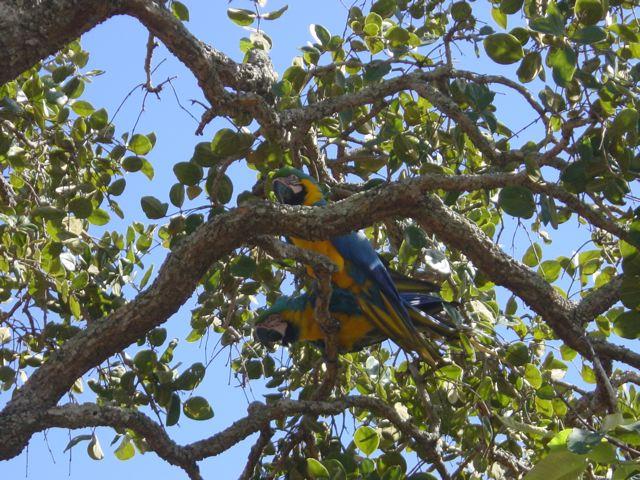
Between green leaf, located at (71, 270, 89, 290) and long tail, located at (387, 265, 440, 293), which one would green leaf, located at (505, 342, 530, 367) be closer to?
long tail, located at (387, 265, 440, 293)

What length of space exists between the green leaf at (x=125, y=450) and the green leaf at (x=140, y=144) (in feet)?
3.34

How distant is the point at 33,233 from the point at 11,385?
698 mm

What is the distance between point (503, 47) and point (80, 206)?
1.48 m

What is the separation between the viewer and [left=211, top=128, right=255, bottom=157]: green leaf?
264 cm

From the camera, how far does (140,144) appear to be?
2947 mm

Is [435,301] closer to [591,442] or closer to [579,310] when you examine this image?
[579,310]

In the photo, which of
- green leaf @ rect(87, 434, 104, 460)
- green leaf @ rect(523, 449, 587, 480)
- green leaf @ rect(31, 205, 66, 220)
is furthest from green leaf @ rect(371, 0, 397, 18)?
green leaf @ rect(523, 449, 587, 480)

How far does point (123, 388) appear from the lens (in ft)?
9.11

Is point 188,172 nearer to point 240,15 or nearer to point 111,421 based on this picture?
point 240,15

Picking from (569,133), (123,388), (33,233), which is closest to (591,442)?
(569,133)

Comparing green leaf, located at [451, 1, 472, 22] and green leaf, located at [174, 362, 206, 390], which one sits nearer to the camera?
green leaf, located at [174, 362, 206, 390]

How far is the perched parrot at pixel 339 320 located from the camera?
300cm

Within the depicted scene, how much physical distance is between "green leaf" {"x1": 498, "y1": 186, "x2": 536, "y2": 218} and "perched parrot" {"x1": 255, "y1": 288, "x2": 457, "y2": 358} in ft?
2.13

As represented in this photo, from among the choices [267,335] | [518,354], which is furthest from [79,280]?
[518,354]
